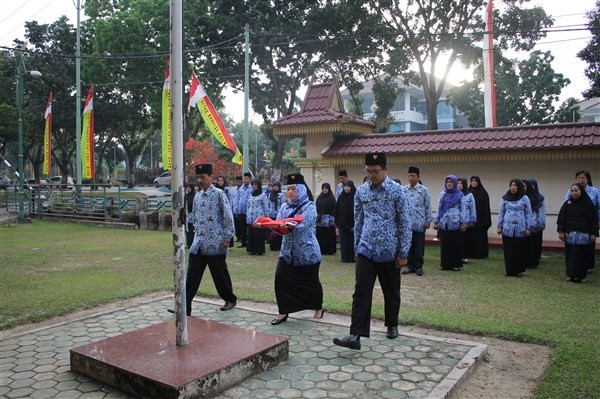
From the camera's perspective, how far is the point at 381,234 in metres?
5.06

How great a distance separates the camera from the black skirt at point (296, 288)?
596 centimetres

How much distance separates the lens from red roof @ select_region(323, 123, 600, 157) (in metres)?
11.6

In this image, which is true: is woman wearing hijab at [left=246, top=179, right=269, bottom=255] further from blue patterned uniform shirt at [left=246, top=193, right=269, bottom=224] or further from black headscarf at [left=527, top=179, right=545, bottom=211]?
black headscarf at [left=527, top=179, right=545, bottom=211]

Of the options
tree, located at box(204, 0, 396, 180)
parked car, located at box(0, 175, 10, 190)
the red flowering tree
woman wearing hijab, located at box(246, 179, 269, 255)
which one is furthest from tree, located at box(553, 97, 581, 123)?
parked car, located at box(0, 175, 10, 190)

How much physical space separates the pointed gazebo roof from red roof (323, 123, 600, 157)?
543mm

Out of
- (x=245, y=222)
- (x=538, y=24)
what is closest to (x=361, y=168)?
(x=245, y=222)

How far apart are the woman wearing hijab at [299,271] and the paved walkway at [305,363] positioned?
20 centimetres

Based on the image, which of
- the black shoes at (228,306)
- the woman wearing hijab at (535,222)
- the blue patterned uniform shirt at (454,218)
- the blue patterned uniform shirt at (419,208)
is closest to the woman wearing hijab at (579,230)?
the woman wearing hijab at (535,222)

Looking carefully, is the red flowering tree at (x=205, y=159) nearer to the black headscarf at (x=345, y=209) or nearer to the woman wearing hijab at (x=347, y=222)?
the black headscarf at (x=345, y=209)

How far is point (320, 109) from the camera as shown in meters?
14.6

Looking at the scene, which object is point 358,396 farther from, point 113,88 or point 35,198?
point 113,88

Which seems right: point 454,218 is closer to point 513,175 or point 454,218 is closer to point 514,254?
point 514,254

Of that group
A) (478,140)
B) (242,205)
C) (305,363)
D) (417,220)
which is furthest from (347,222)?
(305,363)

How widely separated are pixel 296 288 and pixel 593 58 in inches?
489
